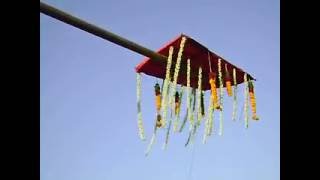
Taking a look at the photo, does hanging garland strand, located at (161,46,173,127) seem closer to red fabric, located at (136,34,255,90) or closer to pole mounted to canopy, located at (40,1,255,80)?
red fabric, located at (136,34,255,90)

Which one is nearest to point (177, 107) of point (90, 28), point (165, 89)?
point (165, 89)

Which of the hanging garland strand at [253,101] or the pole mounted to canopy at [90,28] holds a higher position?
the pole mounted to canopy at [90,28]

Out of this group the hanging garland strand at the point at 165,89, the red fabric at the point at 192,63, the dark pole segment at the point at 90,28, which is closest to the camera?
the dark pole segment at the point at 90,28

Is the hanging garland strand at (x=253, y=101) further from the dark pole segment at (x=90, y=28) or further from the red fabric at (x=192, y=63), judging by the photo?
the dark pole segment at (x=90, y=28)

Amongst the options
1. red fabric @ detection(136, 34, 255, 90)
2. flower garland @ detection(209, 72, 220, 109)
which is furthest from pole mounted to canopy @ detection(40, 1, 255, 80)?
flower garland @ detection(209, 72, 220, 109)

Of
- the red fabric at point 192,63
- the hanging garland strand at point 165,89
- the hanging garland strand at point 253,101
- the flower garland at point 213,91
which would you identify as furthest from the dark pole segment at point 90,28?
the hanging garland strand at point 253,101
